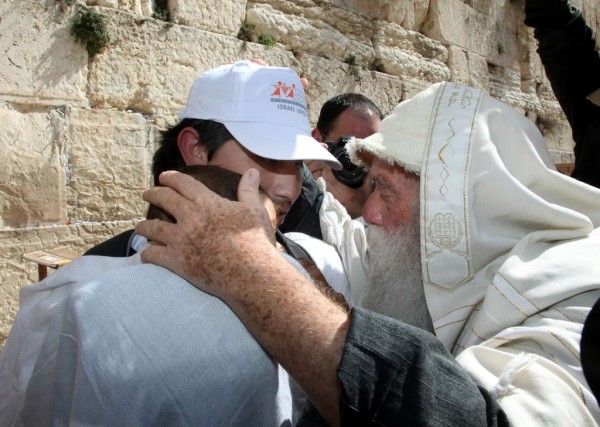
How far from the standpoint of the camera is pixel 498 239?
1665mm

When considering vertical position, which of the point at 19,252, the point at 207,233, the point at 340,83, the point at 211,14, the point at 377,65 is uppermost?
the point at 211,14

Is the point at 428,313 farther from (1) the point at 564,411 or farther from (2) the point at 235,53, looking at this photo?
(2) the point at 235,53

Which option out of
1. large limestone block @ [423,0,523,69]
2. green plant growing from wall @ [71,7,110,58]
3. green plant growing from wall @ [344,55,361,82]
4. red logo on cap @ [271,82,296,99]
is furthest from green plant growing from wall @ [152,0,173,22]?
large limestone block @ [423,0,523,69]

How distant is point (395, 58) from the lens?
537 centimetres

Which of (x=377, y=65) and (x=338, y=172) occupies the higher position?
(x=377, y=65)

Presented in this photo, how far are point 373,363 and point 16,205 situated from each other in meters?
2.70

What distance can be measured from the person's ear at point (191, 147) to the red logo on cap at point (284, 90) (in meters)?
0.32

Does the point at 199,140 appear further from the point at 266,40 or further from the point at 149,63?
the point at 266,40

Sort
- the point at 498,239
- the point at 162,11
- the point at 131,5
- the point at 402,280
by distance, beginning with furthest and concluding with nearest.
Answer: the point at 162,11 < the point at 131,5 < the point at 402,280 < the point at 498,239

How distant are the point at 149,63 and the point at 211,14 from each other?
69cm

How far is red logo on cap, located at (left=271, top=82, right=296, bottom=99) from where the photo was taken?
5.97 ft

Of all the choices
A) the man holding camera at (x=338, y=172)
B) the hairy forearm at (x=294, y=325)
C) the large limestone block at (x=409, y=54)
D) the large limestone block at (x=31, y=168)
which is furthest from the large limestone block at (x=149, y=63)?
the hairy forearm at (x=294, y=325)

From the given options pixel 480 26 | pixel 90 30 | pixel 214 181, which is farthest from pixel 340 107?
pixel 480 26

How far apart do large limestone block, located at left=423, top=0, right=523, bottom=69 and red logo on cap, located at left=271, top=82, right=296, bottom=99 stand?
457cm
